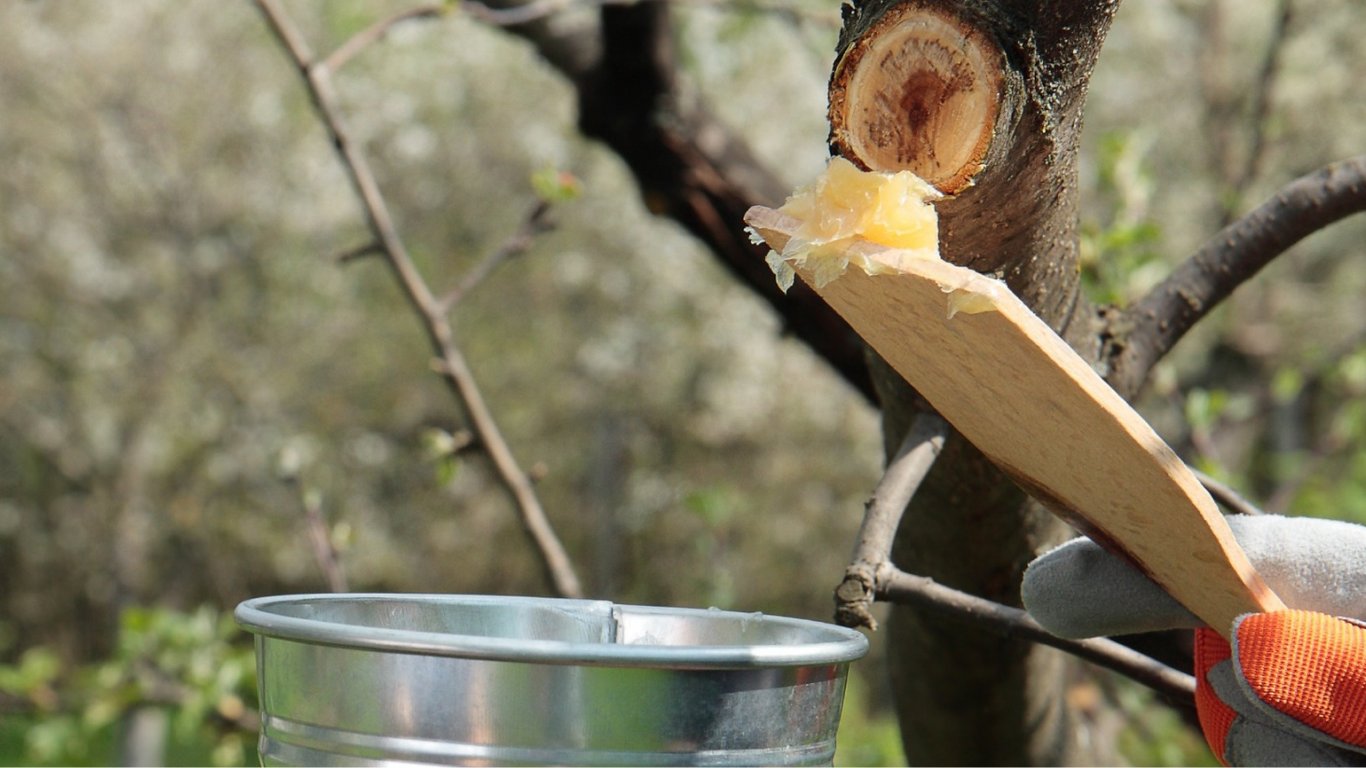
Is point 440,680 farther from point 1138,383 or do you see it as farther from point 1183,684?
point 1138,383

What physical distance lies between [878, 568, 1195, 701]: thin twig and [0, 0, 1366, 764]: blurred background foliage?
7.05 metres

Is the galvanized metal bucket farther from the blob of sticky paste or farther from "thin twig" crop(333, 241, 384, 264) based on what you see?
"thin twig" crop(333, 241, 384, 264)

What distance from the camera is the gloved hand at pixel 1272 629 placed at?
2.09ft

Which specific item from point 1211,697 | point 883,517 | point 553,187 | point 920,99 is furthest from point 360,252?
point 1211,697

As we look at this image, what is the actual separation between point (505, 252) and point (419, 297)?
0.14m

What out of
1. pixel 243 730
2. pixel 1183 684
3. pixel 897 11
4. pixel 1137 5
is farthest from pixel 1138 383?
pixel 1137 5

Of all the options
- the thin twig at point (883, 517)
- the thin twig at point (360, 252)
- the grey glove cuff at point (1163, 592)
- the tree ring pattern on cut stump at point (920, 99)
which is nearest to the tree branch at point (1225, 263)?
the thin twig at point (883, 517)

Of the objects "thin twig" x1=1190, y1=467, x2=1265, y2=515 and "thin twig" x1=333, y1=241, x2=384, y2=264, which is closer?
"thin twig" x1=1190, y1=467, x2=1265, y2=515

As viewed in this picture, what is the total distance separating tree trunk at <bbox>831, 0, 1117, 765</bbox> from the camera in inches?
26.5

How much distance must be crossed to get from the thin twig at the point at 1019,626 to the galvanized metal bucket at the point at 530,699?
21 cm

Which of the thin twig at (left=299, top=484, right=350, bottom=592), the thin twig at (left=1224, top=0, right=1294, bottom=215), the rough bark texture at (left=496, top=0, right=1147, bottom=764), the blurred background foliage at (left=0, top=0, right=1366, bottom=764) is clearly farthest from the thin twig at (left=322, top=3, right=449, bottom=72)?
the blurred background foliage at (left=0, top=0, right=1366, bottom=764)

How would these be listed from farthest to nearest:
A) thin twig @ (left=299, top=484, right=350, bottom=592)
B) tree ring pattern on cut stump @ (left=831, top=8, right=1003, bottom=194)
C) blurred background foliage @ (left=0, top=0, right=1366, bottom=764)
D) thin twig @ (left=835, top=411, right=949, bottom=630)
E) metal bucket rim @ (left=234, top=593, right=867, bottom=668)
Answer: blurred background foliage @ (left=0, top=0, right=1366, bottom=764) → thin twig @ (left=299, top=484, right=350, bottom=592) → thin twig @ (left=835, top=411, right=949, bottom=630) → tree ring pattern on cut stump @ (left=831, top=8, right=1003, bottom=194) → metal bucket rim @ (left=234, top=593, right=867, bottom=668)

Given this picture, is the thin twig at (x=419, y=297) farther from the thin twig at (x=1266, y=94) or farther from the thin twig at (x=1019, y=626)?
the thin twig at (x=1266, y=94)

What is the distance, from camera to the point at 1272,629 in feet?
2.10
